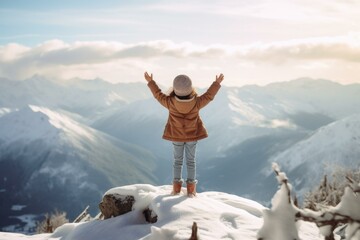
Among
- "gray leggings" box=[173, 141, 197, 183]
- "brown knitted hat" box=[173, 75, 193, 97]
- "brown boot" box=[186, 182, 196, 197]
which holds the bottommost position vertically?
"brown boot" box=[186, 182, 196, 197]

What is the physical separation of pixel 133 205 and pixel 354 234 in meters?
7.65

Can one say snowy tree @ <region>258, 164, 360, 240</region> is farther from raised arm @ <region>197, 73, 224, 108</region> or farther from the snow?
raised arm @ <region>197, 73, 224, 108</region>

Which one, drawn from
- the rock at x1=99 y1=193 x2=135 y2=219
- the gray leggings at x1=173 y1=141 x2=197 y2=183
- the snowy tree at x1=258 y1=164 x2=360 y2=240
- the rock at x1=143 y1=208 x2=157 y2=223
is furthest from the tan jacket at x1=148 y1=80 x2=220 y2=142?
the snowy tree at x1=258 y1=164 x2=360 y2=240

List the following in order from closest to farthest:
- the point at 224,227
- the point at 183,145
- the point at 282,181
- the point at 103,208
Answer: the point at 282,181 < the point at 224,227 < the point at 103,208 < the point at 183,145

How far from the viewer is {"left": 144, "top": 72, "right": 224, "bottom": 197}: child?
11.1 metres

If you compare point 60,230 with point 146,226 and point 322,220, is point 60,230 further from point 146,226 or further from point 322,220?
point 322,220

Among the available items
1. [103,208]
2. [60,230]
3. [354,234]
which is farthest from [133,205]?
[354,234]

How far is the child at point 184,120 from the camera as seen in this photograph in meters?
11.1

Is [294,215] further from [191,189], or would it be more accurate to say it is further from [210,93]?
[210,93]

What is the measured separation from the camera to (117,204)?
10453mm

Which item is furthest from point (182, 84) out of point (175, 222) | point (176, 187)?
point (175, 222)

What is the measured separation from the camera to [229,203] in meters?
11.4

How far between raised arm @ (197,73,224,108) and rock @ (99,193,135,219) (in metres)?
3.09

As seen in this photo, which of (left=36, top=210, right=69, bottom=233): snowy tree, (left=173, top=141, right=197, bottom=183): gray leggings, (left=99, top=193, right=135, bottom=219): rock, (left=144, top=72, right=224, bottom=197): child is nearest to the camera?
(left=99, top=193, right=135, bottom=219): rock
